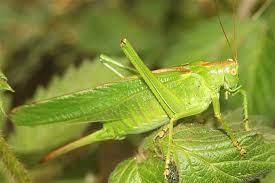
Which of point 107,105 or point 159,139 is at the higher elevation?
point 107,105

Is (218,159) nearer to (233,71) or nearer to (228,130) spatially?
(228,130)

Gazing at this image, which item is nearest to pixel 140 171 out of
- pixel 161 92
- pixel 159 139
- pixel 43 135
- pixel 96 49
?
pixel 159 139

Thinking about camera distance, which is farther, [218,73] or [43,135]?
[43,135]

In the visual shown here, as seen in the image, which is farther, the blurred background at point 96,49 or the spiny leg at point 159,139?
the blurred background at point 96,49

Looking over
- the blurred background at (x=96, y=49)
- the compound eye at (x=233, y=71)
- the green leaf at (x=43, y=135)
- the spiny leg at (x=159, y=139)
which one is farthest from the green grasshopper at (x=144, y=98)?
the green leaf at (x=43, y=135)

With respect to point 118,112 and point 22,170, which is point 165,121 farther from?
point 22,170

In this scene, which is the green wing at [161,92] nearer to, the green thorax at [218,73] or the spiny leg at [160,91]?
the spiny leg at [160,91]
